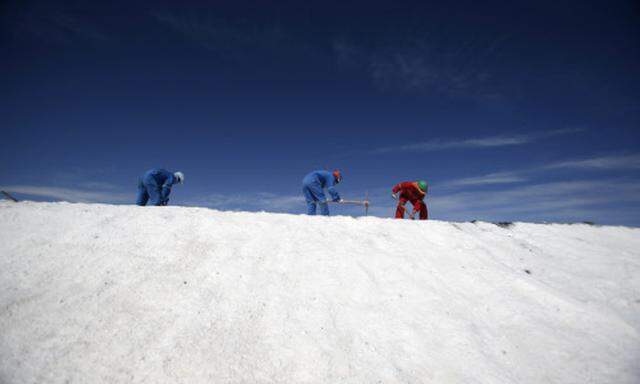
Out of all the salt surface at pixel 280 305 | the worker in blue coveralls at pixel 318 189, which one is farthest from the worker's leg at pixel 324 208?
the salt surface at pixel 280 305

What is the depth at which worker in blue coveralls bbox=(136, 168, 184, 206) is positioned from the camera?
9.32 meters

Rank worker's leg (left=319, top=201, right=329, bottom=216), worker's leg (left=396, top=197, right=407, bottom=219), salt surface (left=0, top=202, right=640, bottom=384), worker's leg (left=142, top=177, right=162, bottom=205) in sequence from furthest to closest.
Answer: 1. worker's leg (left=396, top=197, right=407, bottom=219)
2. worker's leg (left=142, top=177, right=162, bottom=205)
3. worker's leg (left=319, top=201, right=329, bottom=216)
4. salt surface (left=0, top=202, right=640, bottom=384)

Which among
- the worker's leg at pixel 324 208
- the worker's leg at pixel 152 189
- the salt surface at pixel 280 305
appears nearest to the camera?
the salt surface at pixel 280 305

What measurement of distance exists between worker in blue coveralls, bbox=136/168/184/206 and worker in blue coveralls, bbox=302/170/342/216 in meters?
4.30

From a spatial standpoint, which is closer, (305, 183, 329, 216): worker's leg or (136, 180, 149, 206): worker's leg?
(305, 183, 329, 216): worker's leg

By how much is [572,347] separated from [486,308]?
0.85 meters

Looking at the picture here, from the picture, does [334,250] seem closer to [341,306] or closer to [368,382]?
[341,306]

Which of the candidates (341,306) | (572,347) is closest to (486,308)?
(572,347)

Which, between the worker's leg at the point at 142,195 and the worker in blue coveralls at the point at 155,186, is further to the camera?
the worker's leg at the point at 142,195

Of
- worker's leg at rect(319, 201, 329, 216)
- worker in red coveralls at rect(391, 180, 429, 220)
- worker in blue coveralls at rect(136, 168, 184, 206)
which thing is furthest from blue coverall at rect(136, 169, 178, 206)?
worker in red coveralls at rect(391, 180, 429, 220)

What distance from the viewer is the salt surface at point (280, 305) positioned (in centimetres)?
256

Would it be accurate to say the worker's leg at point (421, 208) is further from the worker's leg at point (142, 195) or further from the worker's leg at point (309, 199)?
the worker's leg at point (142, 195)

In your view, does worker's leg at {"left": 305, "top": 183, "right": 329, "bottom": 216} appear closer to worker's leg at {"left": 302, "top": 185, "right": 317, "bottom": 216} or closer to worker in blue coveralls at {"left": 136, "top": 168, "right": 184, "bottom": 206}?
worker's leg at {"left": 302, "top": 185, "right": 317, "bottom": 216}

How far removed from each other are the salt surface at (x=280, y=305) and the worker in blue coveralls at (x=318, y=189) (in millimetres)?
3882
